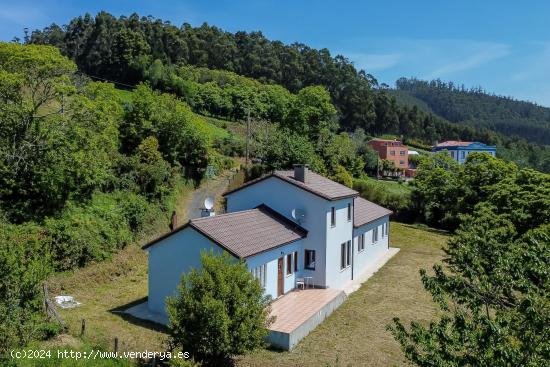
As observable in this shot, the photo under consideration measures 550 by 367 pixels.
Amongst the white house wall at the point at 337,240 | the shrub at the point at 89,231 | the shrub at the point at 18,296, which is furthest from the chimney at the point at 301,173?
the shrub at the point at 18,296

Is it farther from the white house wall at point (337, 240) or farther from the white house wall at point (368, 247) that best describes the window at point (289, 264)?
the white house wall at point (368, 247)

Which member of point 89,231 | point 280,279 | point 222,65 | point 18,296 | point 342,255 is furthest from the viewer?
point 222,65

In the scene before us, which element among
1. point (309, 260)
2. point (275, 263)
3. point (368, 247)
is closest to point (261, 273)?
point (275, 263)

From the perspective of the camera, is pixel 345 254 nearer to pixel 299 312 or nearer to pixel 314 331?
pixel 299 312

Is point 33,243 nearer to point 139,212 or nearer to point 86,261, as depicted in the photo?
point 86,261

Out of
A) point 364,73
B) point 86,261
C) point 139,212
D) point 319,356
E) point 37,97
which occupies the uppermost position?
point 364,73

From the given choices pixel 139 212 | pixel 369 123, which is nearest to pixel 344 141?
pixel 139 212
